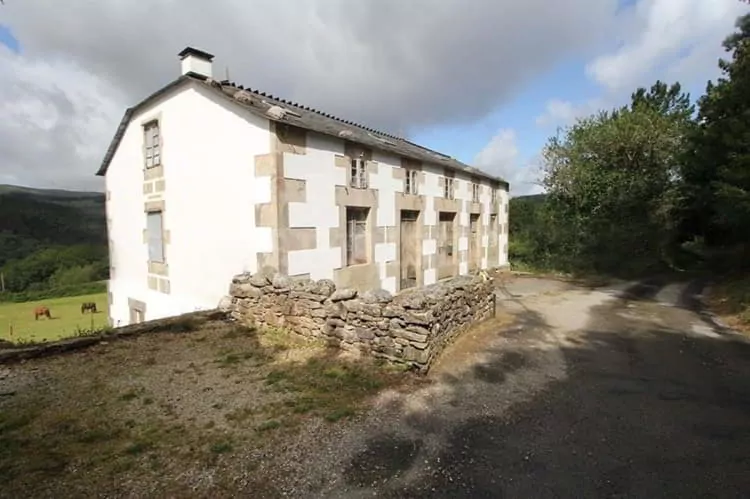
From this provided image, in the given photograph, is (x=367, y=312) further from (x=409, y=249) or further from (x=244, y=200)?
(x=409, y=249)

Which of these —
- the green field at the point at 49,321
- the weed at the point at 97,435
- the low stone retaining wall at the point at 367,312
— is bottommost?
the green field at the point at 49,321

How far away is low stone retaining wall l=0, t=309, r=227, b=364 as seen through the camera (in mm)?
5801

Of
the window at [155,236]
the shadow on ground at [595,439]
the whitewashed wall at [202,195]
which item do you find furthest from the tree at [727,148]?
the window at [155,236]

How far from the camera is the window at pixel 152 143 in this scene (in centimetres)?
1042

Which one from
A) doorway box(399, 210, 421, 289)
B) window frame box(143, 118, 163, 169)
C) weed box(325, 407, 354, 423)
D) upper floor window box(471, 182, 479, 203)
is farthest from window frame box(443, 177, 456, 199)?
weed box(325, 407, 354, 423)

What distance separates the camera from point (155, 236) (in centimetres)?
1066

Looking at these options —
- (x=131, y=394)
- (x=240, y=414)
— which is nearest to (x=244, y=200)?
(x=131, y=394)

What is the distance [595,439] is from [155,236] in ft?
36.8

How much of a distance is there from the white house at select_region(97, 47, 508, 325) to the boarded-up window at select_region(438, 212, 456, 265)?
1.61 feet

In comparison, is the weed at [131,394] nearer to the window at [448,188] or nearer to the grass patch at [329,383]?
the grass patch at [329,383]

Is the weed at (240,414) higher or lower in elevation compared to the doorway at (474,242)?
lower

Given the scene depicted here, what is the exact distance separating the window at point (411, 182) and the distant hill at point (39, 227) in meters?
78.3

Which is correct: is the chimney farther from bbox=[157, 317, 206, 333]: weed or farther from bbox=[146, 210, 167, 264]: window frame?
bbox=[157, 317, 206, 333]: weed

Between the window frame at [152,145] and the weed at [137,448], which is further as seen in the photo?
the window frame at [152,145]
